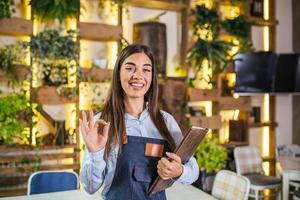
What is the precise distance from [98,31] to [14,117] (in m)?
1.23

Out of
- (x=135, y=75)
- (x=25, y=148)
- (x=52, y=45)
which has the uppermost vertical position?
(x=52, y=45)

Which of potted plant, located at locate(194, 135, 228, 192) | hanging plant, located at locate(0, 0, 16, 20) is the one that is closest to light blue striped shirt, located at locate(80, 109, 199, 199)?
hanging plant, located at locate(0, 0, 16, 20)

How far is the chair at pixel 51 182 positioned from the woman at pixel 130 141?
1263 millimetres

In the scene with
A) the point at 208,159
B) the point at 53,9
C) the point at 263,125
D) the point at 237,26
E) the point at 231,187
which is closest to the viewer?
the point at 231,187

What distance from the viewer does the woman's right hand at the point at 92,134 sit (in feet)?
3.54

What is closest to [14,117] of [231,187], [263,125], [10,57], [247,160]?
[10,57]

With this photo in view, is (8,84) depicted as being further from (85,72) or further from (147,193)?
(147,193)

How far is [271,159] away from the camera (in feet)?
15.0

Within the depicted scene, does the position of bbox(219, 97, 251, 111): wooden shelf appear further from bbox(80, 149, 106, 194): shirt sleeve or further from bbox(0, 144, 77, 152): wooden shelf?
bbox(80, 149, 106, 194): shirt sleeve

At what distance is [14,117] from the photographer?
3023mm

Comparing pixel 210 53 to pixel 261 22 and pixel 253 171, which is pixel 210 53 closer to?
pixel 261 22

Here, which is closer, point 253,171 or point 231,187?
point 231,187

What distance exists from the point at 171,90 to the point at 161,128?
2525mm

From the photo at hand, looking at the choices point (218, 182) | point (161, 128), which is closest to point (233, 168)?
point (218, 182)
